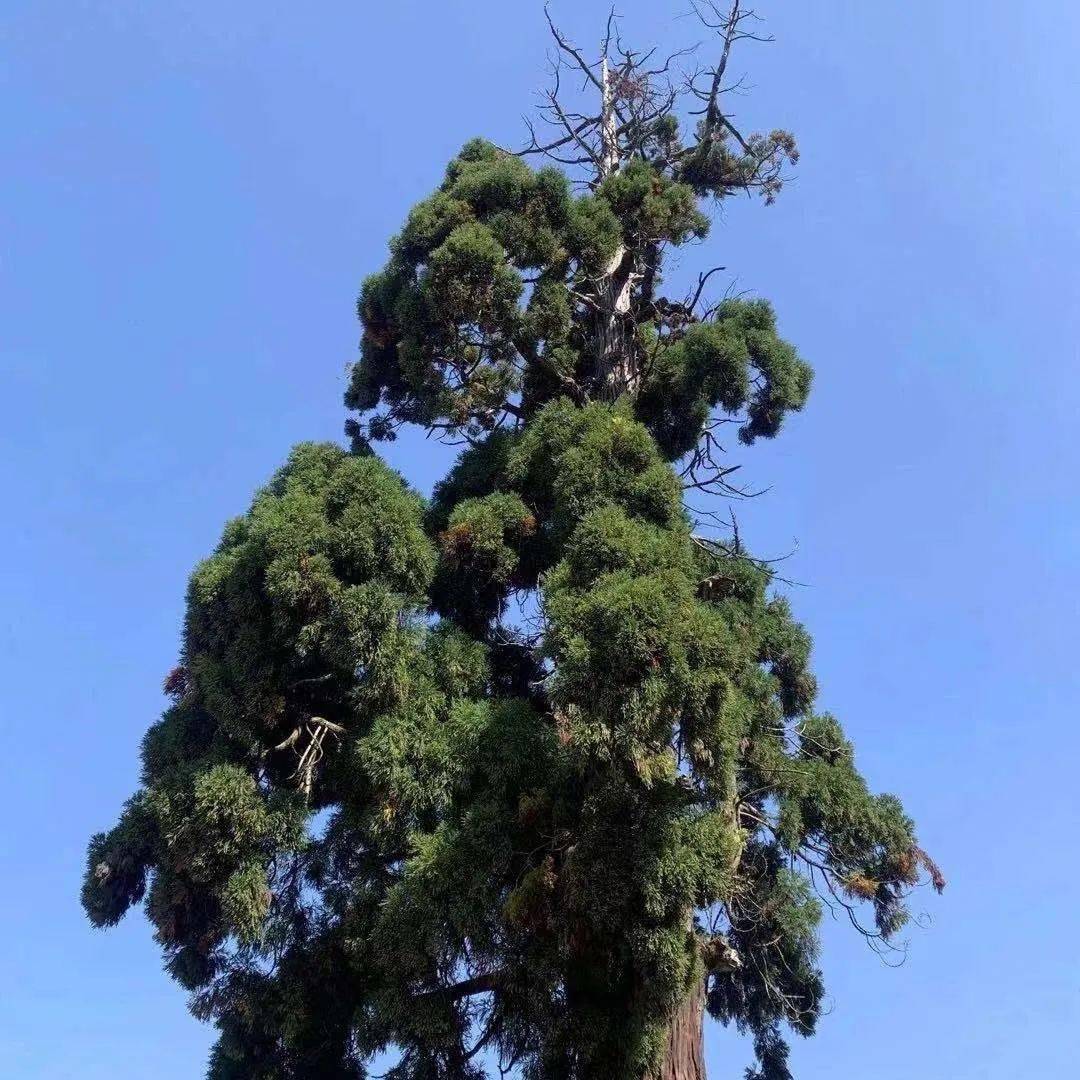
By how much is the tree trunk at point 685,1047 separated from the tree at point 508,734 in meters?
0.03

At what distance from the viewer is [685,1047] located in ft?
25.7

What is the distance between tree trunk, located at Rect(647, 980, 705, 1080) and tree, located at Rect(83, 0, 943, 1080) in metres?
0.03

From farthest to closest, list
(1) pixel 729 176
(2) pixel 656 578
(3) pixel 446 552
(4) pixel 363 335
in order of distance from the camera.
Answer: (1) pixel 729 176, (4) pixel 363 335, (3) pixel 446 552, (2) pixel 656 578

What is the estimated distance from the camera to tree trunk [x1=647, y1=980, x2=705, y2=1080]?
25.2 feet

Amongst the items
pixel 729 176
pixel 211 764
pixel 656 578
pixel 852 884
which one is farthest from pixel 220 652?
pixel 729 176

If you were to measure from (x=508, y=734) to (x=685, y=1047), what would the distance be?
255 cm

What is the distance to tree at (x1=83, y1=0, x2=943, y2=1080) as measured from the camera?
25.1ft

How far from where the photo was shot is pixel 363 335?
495 inches

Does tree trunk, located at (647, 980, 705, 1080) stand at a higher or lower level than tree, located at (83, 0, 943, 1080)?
lower

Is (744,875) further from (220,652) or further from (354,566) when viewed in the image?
(220,652)

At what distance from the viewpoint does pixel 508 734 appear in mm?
8773

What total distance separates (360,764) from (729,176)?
30.7 ft

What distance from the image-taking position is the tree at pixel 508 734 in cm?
765

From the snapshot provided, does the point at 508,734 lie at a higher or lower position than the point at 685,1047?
higher
